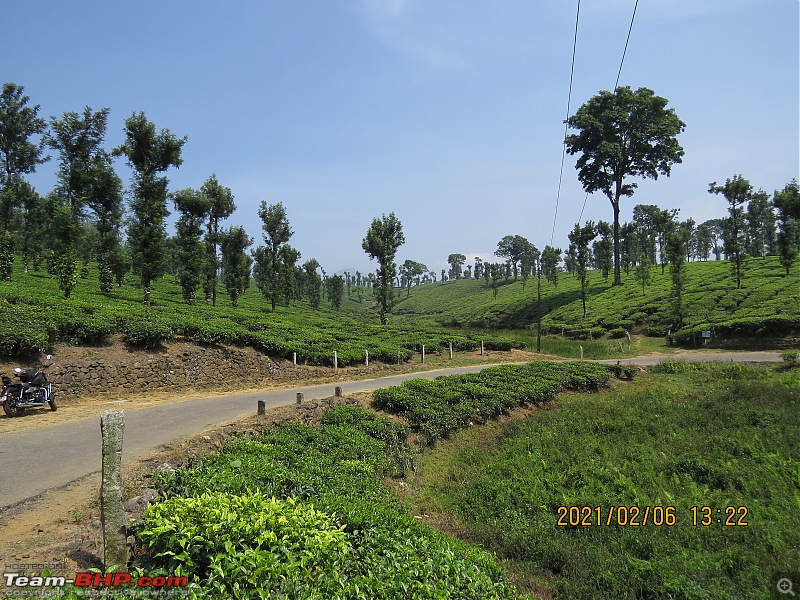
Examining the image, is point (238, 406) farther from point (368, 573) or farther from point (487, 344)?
point (487, 344)

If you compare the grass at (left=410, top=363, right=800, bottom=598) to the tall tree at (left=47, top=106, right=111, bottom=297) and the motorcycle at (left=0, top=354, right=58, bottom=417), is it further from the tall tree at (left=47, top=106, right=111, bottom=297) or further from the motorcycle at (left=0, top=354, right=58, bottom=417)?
the tall tree at (left=47, top=106, right=111, bottom=297)

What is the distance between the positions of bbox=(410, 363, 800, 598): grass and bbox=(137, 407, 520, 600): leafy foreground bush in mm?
1797

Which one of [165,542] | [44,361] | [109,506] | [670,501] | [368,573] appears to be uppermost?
[44,361]

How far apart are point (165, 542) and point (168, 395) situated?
11457mm

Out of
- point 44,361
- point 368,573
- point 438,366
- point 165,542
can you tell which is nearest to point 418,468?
point 368,573

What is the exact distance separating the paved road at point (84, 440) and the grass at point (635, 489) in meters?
5.68

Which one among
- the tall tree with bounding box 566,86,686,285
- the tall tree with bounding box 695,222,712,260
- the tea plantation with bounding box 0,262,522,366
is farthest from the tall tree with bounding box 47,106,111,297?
the tall tree with bounding box 695,222,712,260

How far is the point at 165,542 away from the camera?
4.26 m

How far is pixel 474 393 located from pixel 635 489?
21.6 ft

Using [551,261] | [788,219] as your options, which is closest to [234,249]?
[551,261]

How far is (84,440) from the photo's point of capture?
844cm

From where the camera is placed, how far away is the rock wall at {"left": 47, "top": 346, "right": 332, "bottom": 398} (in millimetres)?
12625

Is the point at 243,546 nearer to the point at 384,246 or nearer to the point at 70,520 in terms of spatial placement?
the point at 70,520

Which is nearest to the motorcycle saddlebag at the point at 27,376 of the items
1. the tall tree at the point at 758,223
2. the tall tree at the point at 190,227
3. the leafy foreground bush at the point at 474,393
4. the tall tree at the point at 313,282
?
the leafy foreground bush at the point at 474,393
